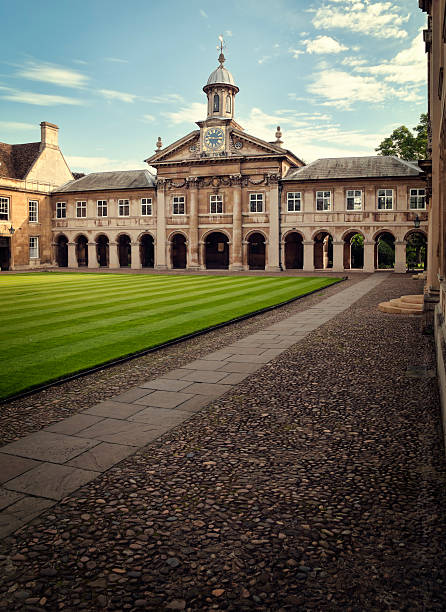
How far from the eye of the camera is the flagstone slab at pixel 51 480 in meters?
4.61

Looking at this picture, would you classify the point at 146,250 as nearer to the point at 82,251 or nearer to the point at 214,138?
the point at 82,251

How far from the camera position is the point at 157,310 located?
16.8 m

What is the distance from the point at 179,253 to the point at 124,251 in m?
8.04

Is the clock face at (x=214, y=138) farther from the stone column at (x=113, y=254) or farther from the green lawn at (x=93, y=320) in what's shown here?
the green lawn at (x=93, y=320)

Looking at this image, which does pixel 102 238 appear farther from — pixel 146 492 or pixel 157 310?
pixel 146 492

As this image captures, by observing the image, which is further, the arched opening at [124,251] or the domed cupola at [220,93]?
the arched opening at [124,251]

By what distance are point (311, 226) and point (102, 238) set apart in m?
24.9

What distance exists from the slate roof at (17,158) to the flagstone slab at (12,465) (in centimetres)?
5524

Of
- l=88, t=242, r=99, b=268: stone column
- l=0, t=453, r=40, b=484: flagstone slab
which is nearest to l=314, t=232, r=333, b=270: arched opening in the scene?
l=88, t=242, r=99, b=268: stone column

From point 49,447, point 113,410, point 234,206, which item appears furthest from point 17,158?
point 49,447

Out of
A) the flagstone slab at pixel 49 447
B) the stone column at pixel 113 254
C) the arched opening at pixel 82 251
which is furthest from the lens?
the arched opening at pixel 82 251

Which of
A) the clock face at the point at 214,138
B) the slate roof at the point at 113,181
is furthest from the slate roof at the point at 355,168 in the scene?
the slate roof at the point at 113,181

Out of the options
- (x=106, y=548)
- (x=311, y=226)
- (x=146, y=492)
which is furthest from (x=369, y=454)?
(x=311, y=226)

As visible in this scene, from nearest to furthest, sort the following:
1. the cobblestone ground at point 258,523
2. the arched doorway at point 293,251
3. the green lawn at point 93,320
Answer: the cobblestone ground at point 258,523
the green lawn at point 93,320
the arched doorway at point 293,251
